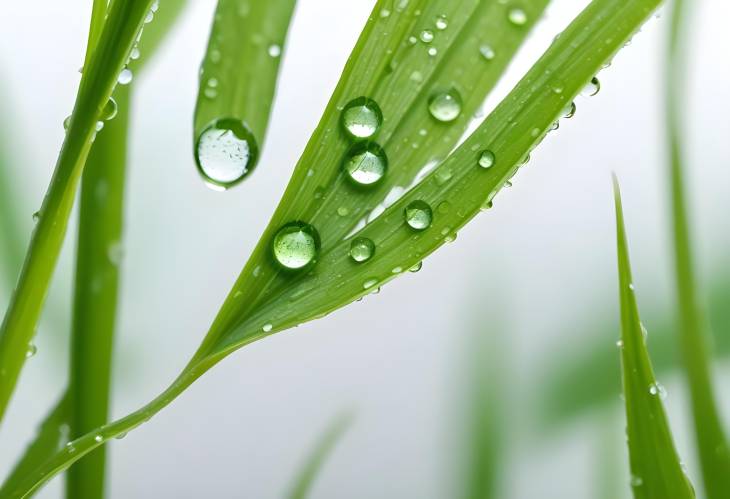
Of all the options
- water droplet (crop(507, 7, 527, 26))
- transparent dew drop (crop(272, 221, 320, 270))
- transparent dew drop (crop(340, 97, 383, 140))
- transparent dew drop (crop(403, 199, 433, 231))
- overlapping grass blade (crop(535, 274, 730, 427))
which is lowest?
transparent dew drop (crop(272, 221, 320, 270))

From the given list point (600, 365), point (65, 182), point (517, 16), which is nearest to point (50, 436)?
point (65, 182)

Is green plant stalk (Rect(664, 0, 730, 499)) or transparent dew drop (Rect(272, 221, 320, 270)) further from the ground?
green plant stalk (Rect(664, 0, 730, 499))

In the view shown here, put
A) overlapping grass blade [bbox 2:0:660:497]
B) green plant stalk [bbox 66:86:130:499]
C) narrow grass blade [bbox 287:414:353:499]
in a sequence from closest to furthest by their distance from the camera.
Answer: overlapping grass blade [bbox 2:0:660:497] < green plant stalk [bbox 66:86:130:499] < narrow grass blade [bbox 287:414:353:499]

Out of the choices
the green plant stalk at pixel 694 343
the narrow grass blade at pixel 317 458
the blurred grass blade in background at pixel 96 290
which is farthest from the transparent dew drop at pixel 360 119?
the narrow grass blade at pixel 317 458

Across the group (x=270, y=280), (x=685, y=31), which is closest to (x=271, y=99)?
(x=270, y=280)

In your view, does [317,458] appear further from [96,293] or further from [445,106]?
[445,106]

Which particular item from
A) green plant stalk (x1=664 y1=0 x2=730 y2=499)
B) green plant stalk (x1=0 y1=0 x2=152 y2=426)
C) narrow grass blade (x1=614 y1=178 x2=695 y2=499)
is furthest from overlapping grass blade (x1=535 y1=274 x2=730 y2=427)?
green plant stalk (x1=0 y1=0 x2=152 y2=426)

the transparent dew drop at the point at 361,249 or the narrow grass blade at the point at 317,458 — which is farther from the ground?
the narrow grass blade at the point at 317,458

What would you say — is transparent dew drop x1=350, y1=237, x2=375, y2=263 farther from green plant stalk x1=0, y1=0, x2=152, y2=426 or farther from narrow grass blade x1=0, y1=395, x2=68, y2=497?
narrow grass blade x1=0, y1=395, x2=68, y2=497

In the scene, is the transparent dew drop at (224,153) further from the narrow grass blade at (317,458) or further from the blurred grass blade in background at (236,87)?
the narrow grass blade at (317,458)
